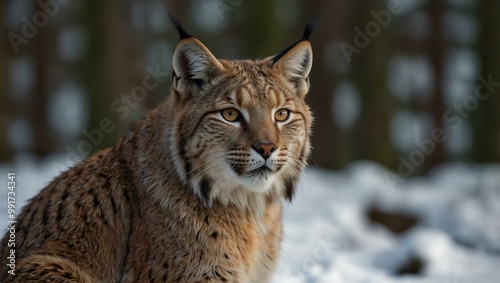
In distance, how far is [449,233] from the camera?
11453 mm

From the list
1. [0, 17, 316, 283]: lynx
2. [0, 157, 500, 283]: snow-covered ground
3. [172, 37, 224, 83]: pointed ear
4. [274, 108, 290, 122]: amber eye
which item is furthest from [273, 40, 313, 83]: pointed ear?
[0, 157, 500, 283]: snow-covered ground

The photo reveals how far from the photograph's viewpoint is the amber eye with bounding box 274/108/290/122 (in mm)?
5066

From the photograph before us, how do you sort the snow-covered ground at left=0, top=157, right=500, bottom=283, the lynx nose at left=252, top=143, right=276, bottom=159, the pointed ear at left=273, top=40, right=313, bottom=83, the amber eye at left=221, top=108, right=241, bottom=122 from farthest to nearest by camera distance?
the snow-covered ground at left=0, top=157, right=500, bottom=283
the pointed ear at left=273, top=40, right=313, bottom=83
the amber eye at left=221, top=108, right=241, bottom=122
the lynx nose at left=252, top=143, right=276, bottom=159

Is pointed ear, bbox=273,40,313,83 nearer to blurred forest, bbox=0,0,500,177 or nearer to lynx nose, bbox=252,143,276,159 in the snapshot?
lynx nose, bbox=252,143,276,159

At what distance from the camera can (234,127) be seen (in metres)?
4.93

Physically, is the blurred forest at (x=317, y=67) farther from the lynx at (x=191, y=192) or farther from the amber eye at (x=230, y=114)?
the amber eye at (x=230, y=114)

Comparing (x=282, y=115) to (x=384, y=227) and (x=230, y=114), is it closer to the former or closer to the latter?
(x=230, y=114)

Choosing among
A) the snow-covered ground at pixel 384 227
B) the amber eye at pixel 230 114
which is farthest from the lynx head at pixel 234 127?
the snow-covered ground at pixel 384 227

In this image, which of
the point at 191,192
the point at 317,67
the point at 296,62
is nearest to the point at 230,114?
the point at 191,192

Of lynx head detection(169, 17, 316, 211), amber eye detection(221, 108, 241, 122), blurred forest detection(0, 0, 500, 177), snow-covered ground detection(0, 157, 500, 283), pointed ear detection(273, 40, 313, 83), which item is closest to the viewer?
lynx head detection(169, 17, 316, 211)

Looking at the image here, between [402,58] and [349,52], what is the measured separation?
18.8ft

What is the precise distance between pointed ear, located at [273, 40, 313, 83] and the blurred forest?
8.98 metres

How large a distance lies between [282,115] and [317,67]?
50.6 ft

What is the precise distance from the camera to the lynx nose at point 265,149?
15.6ft
